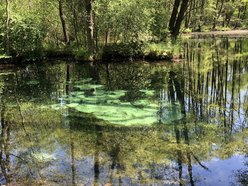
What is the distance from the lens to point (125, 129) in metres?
9.45

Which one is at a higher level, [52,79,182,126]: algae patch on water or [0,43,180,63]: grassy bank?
[0,43,180,63]: grassy bank

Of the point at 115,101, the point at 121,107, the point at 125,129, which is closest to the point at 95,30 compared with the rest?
the point at 115,101

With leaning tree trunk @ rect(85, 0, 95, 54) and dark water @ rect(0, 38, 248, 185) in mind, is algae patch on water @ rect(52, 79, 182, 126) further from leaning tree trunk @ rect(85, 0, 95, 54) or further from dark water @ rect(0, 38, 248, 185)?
leaning tree trunk @ rect(85, 0, 95, 54)

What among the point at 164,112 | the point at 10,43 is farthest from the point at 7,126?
the point at 10,43

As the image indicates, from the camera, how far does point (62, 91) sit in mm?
14359

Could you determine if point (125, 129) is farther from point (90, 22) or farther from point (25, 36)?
point (25, 36)

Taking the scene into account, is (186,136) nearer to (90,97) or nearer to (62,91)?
(90,97)

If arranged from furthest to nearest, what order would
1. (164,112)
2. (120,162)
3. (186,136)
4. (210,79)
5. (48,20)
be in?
(48,20) < (210,79) < (164,112) < (186,136) < (120,162)

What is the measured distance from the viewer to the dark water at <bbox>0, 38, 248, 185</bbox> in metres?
6.89

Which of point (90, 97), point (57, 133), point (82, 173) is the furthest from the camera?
point (90, 97)

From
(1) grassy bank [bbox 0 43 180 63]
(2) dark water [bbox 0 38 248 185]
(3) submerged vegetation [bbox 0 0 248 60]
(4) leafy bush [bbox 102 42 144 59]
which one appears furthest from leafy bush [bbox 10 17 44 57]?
(2) dark water [bbox 0 38 248 185]

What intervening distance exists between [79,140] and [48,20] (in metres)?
17.4

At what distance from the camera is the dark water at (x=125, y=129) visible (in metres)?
6.89

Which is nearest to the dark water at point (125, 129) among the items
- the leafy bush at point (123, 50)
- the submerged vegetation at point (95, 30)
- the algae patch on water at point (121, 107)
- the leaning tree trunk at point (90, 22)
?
the algae patch on water at point (121, 107)
